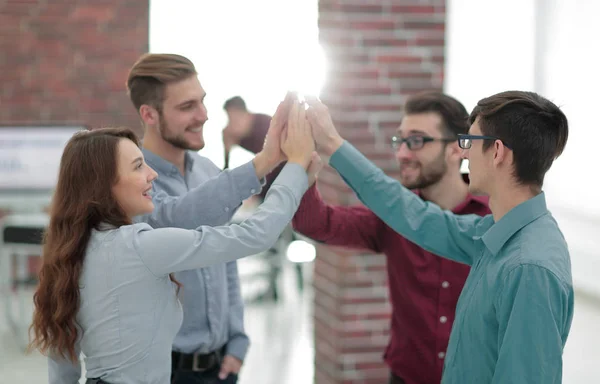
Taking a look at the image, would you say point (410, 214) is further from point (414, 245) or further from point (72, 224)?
point (72, 224)

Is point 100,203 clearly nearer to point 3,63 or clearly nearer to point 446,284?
point 446,284

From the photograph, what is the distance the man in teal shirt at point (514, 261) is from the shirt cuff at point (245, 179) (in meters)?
0.61

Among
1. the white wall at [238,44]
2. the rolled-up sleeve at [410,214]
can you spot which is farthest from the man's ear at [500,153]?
the white wall at [238,44]

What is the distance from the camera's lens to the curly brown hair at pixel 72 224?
6.09ft

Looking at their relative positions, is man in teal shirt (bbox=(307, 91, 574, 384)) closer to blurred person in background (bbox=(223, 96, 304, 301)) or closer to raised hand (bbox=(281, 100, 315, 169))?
raised hand (bbox=(281, 100, 315, 169))

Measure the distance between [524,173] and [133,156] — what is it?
979 mm

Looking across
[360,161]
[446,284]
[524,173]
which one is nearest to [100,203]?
[360,161]

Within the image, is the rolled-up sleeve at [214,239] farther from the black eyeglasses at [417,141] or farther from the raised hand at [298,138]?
the black eyeglasses at [417,141]

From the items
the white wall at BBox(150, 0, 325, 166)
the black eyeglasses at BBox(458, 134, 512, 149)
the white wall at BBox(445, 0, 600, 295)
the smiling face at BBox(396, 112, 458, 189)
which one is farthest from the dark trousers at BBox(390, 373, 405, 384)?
the white wall at BBox(150, 0, 325, 166)

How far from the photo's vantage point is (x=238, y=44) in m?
8.89

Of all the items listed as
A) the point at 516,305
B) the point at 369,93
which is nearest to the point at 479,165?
the point at 516,305

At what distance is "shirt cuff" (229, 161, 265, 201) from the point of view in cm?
221

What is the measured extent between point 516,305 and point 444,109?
4.00ft

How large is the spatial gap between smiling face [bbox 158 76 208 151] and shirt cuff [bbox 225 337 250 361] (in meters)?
0.67
